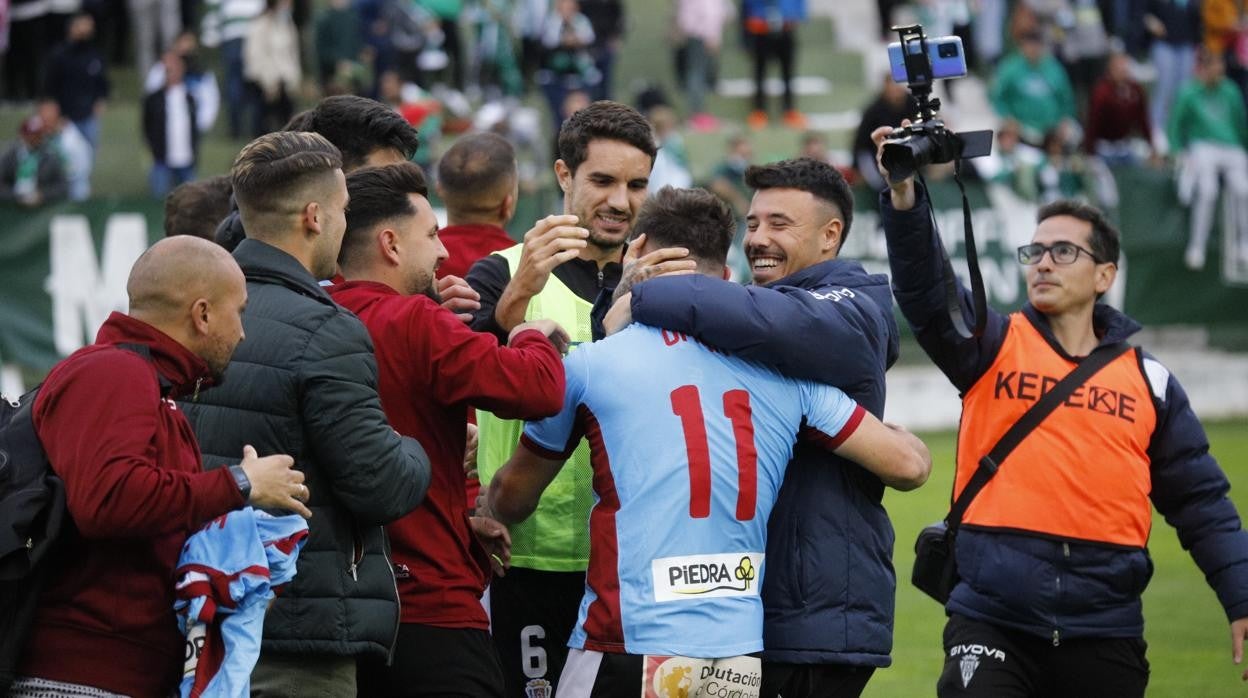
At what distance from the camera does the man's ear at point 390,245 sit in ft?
16.6

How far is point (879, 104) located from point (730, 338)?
1606 centimetres

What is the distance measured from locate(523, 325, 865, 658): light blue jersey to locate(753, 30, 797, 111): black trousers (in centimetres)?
2050

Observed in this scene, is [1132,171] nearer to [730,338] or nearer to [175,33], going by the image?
[175,33]

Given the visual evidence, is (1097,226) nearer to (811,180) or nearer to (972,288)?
(972,288)

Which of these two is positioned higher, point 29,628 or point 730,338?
point 730,338

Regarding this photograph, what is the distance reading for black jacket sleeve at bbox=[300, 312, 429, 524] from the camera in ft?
15.0

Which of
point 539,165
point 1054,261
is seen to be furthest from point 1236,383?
point 1054,261

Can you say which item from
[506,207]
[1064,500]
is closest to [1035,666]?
[1064,500]

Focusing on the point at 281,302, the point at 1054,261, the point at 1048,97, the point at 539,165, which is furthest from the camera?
the point at 1048,97

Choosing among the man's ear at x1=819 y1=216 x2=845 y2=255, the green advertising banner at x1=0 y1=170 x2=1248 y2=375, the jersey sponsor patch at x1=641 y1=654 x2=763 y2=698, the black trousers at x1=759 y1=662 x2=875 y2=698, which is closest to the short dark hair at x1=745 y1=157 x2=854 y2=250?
the man's ear at x1=819 y1=216 x2=845 y2=255

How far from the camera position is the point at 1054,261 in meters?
6.43

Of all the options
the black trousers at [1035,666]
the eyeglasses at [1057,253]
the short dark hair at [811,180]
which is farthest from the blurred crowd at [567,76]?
the short dark hair at [811,180]

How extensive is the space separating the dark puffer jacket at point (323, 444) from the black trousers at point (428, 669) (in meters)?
0.23

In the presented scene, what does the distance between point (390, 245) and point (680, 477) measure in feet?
3.48
